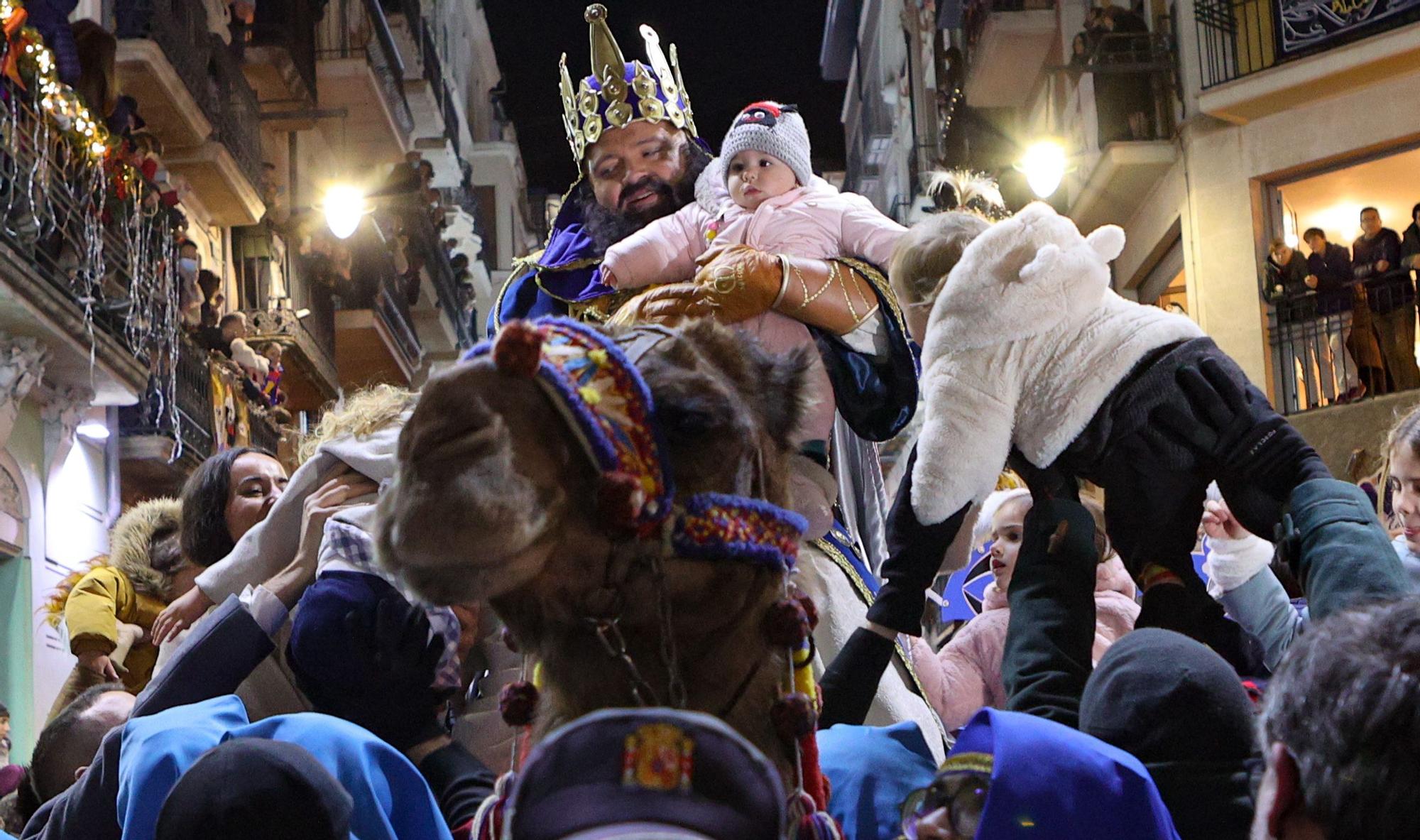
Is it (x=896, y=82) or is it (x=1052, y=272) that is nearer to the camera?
(x=1052, y=272)

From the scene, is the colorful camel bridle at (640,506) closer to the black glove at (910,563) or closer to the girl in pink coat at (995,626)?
the black glove at (910,563)

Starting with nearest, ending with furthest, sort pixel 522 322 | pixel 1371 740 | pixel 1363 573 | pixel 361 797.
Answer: pixel 1371 740, pixel 522 322, pixel 1363 573, pixel 361 797

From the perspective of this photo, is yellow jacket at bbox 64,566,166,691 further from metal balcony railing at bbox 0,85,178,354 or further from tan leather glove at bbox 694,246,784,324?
metal balcony railing at bbox 0,85,178,354

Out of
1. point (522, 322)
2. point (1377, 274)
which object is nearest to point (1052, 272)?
point (522, 322)

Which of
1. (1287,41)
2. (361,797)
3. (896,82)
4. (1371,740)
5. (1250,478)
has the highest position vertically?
(896,82)

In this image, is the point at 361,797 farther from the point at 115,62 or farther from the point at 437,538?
the point at 115,62

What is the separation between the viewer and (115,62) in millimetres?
15273

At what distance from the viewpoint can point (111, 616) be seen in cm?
600

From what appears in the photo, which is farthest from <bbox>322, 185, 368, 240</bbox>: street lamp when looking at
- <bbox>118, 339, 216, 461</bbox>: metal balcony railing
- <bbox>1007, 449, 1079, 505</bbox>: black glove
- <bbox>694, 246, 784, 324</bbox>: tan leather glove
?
<bbox>1007, 449, 1079, 505</bbox>: black glove

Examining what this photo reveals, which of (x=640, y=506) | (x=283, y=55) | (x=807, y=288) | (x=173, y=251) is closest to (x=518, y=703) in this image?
(x=640, y=506)

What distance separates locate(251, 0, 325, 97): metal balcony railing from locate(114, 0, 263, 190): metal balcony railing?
0.64 m

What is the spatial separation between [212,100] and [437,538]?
670 inches

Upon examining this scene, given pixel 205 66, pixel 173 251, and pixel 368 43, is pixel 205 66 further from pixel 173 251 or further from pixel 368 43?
pixel 368 43

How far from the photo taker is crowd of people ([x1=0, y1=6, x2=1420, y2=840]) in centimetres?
158
